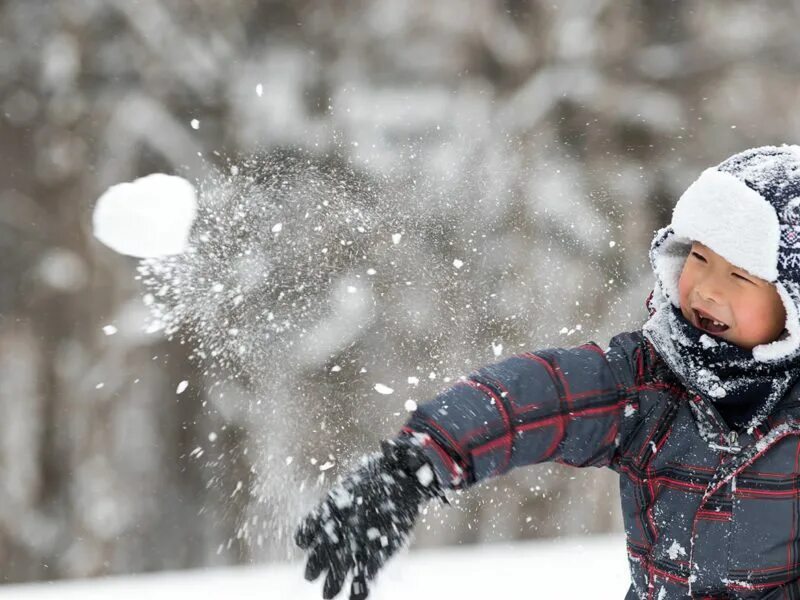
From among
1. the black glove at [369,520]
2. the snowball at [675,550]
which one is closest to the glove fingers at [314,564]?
the black glove at [369,520]

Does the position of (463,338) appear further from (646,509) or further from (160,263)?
(646,509)

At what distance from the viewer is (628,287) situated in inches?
62.1

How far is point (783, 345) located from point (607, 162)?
992mm

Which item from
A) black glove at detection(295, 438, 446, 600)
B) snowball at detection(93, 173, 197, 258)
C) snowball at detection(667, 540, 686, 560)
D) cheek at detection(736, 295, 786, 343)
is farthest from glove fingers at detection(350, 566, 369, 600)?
snowball at detection(93, 173, 197, 258)

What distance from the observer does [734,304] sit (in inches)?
24.8

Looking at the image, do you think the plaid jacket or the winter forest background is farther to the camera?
the winter forest background

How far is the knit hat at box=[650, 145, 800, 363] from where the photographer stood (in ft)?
2.00

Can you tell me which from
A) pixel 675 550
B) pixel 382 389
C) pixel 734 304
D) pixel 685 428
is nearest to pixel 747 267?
pixel 734 304

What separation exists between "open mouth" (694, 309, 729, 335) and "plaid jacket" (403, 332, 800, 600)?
0.18 ft

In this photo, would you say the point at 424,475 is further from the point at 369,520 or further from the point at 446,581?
the point at 446,581

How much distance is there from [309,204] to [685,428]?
3.11ft

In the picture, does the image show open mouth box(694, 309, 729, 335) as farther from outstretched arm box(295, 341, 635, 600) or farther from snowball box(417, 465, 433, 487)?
snowball box(417, 465, 433, 487)

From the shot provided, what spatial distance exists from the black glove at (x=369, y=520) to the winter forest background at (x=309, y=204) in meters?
0.89

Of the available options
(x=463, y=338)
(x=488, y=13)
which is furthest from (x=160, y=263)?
(x=488, y=13)
